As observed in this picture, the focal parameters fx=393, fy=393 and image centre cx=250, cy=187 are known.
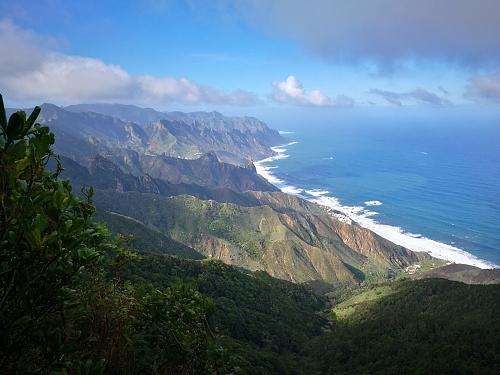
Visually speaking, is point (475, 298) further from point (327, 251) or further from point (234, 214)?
point (234, 214)

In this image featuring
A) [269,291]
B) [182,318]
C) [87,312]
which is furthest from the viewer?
[269,291]

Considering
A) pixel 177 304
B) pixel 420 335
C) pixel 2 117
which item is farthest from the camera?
pixel 420 335

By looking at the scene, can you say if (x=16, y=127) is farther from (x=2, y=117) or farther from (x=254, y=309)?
(x=254, y=309)

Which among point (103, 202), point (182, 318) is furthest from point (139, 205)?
point (182, 318)

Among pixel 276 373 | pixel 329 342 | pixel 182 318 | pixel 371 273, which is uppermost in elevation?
pixel 182 318

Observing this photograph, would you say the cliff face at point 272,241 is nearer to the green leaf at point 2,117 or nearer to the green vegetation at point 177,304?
the green vegetation at point 177,304

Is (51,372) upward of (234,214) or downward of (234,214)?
upward

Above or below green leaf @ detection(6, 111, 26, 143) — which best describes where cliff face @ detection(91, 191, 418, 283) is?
below

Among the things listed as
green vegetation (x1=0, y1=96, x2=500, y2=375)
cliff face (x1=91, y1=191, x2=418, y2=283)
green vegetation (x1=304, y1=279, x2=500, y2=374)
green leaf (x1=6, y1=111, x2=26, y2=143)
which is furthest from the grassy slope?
cliff face (x1=91, y1=191, x2=418, y2=283)

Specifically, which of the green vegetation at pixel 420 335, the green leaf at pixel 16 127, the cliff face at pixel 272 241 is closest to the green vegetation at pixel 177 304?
the green leaf at pixel 16 127

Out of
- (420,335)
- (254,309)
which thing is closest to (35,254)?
(420,335)

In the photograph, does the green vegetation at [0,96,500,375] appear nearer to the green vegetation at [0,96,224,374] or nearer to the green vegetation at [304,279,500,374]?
the green vegetation at [0,96,224,374]
